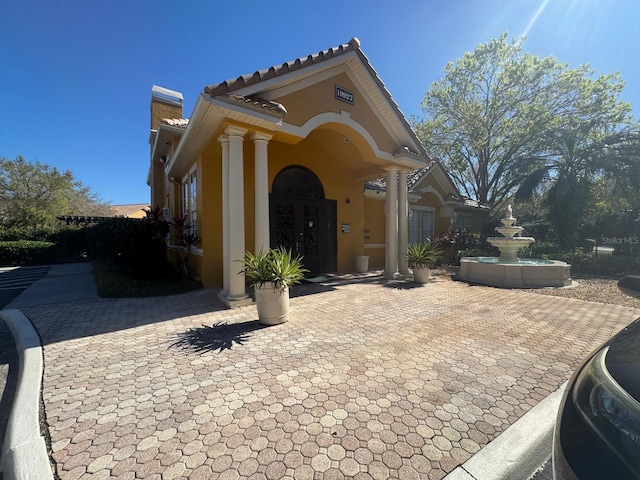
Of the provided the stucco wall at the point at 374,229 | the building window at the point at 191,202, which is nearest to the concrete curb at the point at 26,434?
the building window at the point at 191,202

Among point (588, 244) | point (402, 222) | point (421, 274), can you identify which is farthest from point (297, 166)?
point (588, 244)

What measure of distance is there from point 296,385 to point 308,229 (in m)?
6.98

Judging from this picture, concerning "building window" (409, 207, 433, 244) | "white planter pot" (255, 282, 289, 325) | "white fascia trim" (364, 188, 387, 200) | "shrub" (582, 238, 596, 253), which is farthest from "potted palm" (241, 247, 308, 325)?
"shrub" (582, 238, 596, 253)

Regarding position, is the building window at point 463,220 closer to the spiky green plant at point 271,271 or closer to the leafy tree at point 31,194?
the spiky green plant at point 271,271

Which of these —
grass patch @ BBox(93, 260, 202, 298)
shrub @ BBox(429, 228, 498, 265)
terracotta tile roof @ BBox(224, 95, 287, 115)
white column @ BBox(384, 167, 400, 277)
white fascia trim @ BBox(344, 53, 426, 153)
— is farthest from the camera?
shrub @ BBox(429, 228, 498, 265)

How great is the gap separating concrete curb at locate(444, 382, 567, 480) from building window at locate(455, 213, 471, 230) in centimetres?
1690

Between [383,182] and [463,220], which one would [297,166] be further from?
[463,220]

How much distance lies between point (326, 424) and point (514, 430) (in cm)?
156

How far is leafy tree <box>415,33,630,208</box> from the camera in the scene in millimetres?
17531

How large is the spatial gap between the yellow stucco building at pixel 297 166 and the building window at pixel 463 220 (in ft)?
25.5

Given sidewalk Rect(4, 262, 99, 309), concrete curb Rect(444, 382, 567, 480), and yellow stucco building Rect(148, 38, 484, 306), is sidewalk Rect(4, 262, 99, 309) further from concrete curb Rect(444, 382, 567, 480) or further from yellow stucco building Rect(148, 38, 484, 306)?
concrete curb Rect(444, 382, 567, 480)

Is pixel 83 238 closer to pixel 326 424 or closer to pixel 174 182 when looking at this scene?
pixel 174 182

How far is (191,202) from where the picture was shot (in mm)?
9781

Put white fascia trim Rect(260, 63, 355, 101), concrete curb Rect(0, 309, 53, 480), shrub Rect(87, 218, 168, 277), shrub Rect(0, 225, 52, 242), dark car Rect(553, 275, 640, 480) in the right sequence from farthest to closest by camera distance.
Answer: shrub Rect(0, 225, 52, 242) → shrub Rect(87, 218, 168, 277) → white fascia trim Rect(260, 63, 355, 101) → concrete curb Rect(0, 309, 53, 480) → dark car Rect(553, 275, 640, 480)
